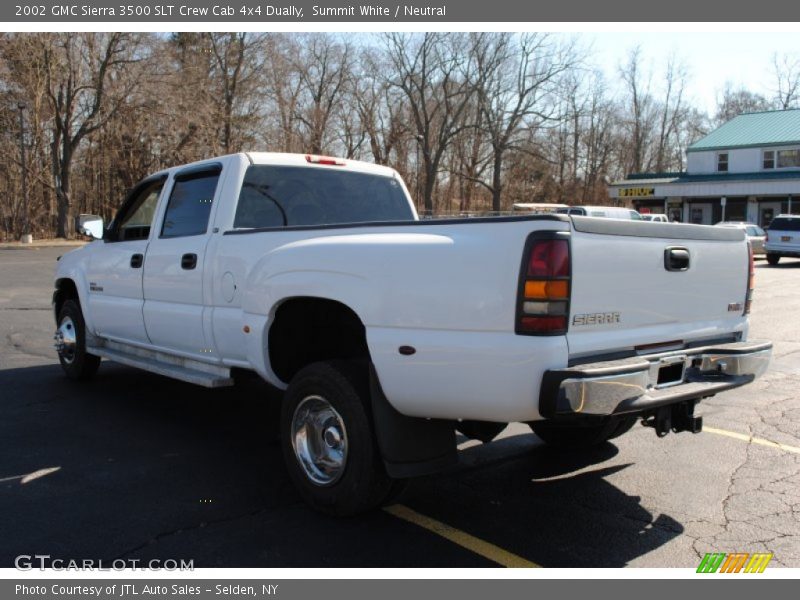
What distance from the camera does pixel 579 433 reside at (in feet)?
16.5

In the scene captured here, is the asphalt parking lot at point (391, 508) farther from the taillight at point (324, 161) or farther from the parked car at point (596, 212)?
the parked car at point (596, 212)

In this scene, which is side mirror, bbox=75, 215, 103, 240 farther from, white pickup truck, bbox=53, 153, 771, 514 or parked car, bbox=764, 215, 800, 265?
parked car, bbox=764, 215, 800, 265

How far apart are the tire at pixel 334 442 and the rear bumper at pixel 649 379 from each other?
1036 mm

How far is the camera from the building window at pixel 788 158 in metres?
40.3

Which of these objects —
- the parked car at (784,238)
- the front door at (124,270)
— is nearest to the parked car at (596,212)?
the parked car at (784,238)

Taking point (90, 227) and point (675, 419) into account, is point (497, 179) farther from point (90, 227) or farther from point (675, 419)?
point (675, 419)

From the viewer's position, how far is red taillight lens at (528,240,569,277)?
124 inches

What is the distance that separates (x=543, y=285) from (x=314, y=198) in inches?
113

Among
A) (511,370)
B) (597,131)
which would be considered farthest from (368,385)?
(597,131)

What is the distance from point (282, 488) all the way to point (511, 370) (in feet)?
6.28

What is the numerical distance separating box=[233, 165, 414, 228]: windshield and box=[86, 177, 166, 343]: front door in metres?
1.20

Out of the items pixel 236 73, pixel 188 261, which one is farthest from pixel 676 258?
pixel 236 73

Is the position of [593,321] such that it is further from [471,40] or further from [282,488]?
[471,40]

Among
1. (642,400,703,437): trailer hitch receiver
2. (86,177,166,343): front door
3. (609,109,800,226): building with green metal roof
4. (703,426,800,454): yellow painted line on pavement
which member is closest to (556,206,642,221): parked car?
(609,109,800,226): building with green metal roof
